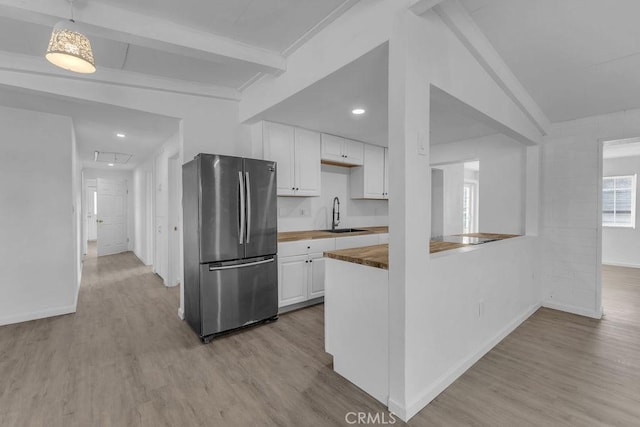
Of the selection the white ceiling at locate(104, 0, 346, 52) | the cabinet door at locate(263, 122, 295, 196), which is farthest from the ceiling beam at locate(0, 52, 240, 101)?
the white ceiling at locate(104, 0, 346, 52)

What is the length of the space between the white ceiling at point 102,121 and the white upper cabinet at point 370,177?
8.94 feet

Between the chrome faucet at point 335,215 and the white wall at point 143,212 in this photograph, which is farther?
the white wall at point 143,212

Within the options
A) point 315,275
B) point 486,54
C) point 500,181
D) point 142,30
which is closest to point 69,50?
point 142,30

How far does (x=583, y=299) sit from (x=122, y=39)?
5.34 m

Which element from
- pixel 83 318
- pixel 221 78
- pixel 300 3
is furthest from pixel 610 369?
pixel 83 318

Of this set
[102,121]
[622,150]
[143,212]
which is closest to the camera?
[102,121]

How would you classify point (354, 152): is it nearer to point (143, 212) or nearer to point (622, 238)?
point (143, 212)

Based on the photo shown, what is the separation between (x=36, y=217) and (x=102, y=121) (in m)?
1.35

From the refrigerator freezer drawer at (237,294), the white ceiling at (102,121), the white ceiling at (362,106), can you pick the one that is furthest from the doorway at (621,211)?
the white ceiling at (102,121)

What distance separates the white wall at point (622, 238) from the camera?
6043mm

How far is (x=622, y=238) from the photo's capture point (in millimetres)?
6211

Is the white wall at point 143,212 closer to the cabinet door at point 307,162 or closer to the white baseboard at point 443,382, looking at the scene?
the cabinet door at point 307,162

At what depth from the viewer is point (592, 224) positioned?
137 inches

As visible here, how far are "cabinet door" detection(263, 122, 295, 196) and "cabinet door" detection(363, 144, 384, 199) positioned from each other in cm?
144
